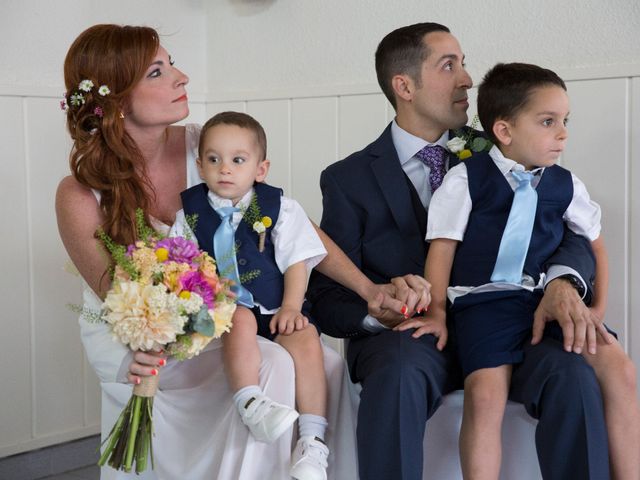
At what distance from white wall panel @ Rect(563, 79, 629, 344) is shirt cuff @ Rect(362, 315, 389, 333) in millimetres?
745

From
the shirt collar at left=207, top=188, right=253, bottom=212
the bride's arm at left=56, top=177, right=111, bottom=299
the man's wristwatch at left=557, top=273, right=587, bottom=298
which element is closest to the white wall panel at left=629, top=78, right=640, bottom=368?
the man's wristwatch at left=557, top=273, right=587, bottom=298

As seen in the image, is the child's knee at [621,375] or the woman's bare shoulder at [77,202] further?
the woman's bare shoulder at [77,202]

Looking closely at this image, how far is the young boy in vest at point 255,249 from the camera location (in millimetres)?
2359

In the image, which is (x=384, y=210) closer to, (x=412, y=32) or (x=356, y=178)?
(x=356, y=178)

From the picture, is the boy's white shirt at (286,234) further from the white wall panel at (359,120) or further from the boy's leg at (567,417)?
the white wall panel at (359,120)

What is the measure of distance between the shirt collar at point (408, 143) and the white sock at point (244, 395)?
0.83 m

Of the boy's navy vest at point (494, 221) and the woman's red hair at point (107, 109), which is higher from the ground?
the woman's red hair at point (107, 109)

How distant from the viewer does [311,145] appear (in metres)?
3.54

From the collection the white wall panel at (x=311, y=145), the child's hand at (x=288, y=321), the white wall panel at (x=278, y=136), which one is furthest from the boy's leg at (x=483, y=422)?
the white wall panel at (x=278, y=136)

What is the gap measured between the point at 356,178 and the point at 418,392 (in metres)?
0.72

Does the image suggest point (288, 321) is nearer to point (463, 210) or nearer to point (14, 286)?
point (463, 210)

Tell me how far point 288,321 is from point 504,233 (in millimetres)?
571

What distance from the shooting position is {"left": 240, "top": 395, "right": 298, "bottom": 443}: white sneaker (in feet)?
7.06

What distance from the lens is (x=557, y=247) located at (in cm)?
247
